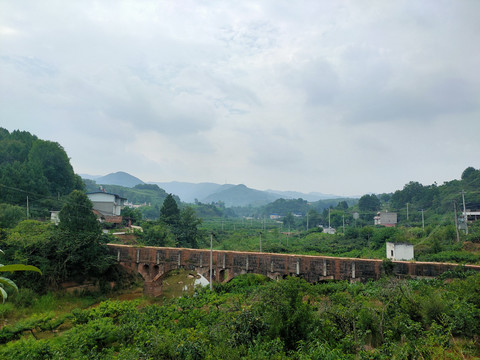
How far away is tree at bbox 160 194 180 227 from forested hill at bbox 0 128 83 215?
577 inches

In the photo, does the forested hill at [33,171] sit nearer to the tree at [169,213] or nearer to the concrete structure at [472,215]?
the tree at [169,213]

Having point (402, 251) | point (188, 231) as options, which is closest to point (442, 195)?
point (402, 251)

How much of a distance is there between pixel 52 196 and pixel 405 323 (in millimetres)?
47461

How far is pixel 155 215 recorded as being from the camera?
90062 millimetres

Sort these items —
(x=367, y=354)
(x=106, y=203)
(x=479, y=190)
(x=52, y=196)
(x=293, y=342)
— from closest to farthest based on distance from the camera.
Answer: (x=367, y=354) < (x=293, y=342) < (x=52, y=196) < (x=106, y=203) < (x=479, y=190)

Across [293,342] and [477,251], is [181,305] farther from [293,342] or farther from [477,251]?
[477,251]

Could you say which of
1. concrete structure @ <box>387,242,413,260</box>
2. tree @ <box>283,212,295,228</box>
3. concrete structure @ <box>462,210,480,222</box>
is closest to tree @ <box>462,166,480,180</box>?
concrete structure @ <box>462,210,480,222</box>

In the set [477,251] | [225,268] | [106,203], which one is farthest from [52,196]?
[477,251]

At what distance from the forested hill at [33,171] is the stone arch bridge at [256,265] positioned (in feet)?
69.4

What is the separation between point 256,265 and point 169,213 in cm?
2897

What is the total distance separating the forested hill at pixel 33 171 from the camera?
37156mm

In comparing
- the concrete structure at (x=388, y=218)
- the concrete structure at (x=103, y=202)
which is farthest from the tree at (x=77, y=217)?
the concrete structure at (x=388, y=218)

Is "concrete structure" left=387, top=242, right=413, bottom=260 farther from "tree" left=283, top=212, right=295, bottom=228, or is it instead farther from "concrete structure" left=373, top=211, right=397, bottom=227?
"tree" left=283, top=212, right=295, bottom=228

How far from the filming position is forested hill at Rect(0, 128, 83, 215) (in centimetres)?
3716
